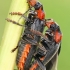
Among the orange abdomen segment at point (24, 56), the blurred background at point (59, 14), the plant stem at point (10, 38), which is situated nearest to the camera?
the plant stem at point (10, 38)

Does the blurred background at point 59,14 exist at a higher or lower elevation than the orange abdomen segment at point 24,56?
higher

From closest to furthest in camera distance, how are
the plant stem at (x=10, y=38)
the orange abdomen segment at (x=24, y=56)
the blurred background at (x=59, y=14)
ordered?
the plant stem at (x=10, y=38) < the orange abdomen segment at (x=24, y=56) < the blurred background at (x=59, y=14)

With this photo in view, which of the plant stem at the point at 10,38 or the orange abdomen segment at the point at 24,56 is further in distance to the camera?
the orange abdomen segment at the point at 24,56

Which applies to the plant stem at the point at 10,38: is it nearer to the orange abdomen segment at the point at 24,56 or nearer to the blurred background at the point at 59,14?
the orange abdomen segment at the point at 24,56

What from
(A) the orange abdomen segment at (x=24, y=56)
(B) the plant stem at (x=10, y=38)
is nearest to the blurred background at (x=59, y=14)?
(A) the orange abdomen segment at (x=24, y=56)

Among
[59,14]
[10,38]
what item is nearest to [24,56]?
[10,38]

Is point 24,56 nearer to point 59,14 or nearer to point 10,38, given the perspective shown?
point 10,38

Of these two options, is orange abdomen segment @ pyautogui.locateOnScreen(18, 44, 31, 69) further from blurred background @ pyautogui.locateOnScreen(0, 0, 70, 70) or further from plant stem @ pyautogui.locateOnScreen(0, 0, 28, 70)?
blurred background @ pyautogui.locateOnScreen(0, 0, 70, 70)

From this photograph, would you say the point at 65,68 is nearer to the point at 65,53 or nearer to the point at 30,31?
the point at 65,53

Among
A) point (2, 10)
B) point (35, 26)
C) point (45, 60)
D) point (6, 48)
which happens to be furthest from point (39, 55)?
point (2, 10)
